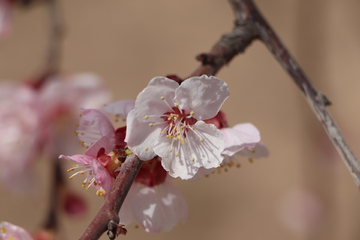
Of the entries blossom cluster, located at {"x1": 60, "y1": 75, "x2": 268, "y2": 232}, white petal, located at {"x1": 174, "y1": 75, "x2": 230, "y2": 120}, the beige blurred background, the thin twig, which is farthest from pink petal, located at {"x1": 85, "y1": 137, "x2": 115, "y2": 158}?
the beige blurred background

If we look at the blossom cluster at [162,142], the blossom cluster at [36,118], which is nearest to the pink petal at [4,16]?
the blossom cluster at [36,118]

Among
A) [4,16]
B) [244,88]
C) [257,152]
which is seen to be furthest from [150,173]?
[244,88]

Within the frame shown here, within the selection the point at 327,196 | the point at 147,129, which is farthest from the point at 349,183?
the point at 147,129

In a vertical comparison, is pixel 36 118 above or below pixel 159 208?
above

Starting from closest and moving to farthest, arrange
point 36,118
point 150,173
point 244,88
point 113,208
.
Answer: point 113,208 < point 150,173 < point 36,118 < point 244,88

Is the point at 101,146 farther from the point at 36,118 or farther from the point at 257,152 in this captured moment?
the point at 36,118

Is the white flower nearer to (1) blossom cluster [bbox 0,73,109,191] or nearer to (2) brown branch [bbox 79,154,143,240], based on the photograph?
(2) brown branch [bbox 79,154,143,240]

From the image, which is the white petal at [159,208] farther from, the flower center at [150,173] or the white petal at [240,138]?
the white petal at [240,138]
